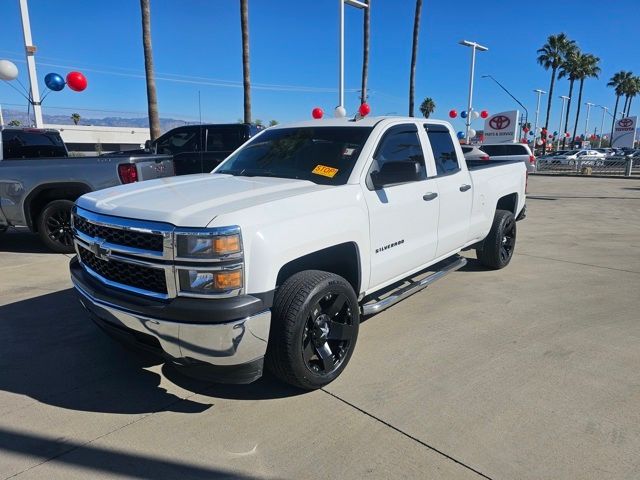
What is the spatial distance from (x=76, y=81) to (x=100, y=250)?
12175 mm

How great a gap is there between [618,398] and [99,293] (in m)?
3.52

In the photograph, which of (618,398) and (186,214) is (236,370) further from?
(618,398)

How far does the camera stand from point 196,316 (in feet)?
8.47

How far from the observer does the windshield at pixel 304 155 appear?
372 cm

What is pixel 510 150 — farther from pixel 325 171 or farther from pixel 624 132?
Result: pixel 624 132

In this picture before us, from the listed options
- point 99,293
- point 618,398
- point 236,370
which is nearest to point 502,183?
point 618,398

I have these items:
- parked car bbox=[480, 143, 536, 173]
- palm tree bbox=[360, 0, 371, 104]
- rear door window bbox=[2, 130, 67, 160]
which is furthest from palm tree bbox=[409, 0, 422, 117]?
rear door window bbox=[2, 130, 67, 160]

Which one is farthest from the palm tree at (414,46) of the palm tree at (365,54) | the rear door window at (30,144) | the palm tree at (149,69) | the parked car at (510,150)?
the rear door window at (30,144)

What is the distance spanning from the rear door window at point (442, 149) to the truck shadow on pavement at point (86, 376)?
2735mm

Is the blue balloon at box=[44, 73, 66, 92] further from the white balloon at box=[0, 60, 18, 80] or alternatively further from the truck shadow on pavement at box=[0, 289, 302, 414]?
the truck shadow on pavement at box=[0, 289, 302, 414]

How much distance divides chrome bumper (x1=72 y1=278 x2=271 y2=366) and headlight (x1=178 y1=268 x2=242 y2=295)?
19cm

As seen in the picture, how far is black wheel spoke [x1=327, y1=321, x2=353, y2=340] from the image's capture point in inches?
129

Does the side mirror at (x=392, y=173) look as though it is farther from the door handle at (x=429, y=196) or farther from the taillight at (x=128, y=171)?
the taillight at (x=128, y=171)

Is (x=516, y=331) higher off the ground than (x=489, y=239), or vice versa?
(x=489, y=239)
